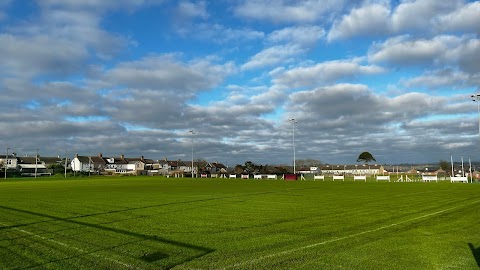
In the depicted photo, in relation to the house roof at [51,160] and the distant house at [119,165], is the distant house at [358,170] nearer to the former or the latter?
the distant house at [119,165]

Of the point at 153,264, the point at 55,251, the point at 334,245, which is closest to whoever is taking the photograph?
the point at 153,264

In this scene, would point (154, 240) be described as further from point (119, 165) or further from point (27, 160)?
point (27, 160)

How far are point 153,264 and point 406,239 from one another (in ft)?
23.8

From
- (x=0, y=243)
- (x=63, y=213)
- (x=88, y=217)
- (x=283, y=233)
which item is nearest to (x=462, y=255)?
(x=283, y=233)

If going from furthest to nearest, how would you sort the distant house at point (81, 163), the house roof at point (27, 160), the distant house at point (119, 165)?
the distant house at point (119, 165) < the house roof at point (27, 160) < the distant house at point (81, 163)

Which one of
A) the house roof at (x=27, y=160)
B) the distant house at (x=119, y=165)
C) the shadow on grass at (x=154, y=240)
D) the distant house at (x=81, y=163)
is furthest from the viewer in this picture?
the distant house at (x=119, y=165)

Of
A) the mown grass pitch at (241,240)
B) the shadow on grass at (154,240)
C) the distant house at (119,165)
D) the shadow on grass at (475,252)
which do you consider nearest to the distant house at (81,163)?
the distant house at (119,165)

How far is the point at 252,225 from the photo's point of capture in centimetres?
1356

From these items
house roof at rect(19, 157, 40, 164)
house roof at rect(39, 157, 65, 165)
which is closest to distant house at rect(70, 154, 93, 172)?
house roof at rect(19, 157, 40, 164)

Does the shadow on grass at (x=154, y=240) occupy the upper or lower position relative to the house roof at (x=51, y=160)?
lower

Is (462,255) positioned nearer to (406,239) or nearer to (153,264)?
(406,239)

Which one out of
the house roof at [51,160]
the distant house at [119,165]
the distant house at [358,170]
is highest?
the house roof at [51,160]

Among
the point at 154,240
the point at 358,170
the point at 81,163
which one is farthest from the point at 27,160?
the point at 154,240

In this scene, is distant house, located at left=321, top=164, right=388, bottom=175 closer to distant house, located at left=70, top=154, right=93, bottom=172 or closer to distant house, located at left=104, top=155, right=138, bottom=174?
distant house, located at left=104, top=155, right=138, bottom=174
